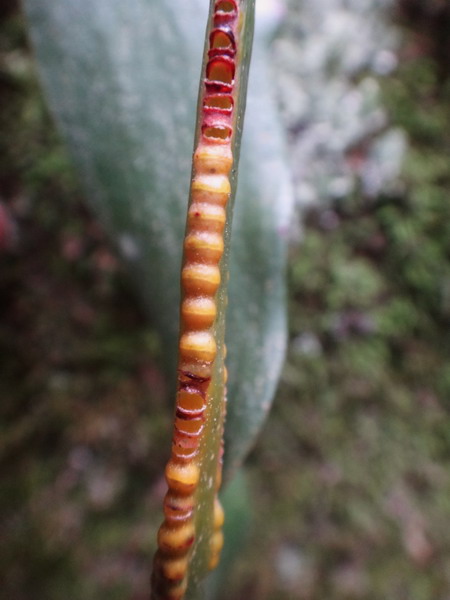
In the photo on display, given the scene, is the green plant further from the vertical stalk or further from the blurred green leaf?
the vertical stalk

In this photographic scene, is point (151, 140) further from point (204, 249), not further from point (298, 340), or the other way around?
point (298, 340)

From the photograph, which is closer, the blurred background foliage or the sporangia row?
the sporangia row

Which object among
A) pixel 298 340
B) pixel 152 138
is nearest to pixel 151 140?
pixel 152 138

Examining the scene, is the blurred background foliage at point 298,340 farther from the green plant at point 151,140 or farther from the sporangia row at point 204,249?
the sporangia row at point 204,249

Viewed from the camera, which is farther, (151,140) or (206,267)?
(151,140)

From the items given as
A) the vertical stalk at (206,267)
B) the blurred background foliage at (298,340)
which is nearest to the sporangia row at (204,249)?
the vertical stalk at (206,267)

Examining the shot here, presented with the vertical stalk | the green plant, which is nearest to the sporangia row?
the vertical stalk

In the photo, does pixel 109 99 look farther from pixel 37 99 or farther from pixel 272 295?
pixel 37 99
